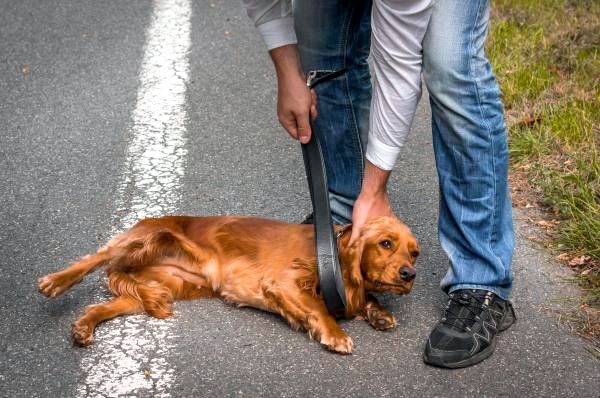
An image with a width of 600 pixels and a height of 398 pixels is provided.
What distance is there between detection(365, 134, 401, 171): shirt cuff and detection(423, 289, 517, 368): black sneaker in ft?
1.75

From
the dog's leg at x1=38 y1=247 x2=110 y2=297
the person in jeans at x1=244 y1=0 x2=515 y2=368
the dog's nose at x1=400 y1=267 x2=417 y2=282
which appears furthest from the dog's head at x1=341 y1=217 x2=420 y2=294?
the dog's leg at x1=38 y1=247 x2=110 y2=297

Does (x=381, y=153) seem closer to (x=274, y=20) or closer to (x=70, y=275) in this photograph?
(x=274, y=20)

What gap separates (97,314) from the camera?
10.8 feet

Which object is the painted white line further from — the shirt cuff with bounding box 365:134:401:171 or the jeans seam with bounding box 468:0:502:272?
the jeans seam with bounding box 468:0:502:272

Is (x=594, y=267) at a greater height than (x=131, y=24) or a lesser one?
lesser

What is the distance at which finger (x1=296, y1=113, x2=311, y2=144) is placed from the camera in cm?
339

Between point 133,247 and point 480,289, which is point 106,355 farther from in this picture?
point 480,289

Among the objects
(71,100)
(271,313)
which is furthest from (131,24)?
(271,313)

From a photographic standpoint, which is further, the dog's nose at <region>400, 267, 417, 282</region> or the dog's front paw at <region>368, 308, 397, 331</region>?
the dog's front paw at <region>368, 308, 397, 331</region>

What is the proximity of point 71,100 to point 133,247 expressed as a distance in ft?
7.24

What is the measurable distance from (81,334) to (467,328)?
4.38 feet

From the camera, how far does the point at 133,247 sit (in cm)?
354

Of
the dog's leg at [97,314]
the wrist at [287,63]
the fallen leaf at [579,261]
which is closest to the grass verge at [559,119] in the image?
the fallen leaf at [579,261]

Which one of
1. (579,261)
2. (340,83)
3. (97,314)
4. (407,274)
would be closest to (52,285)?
(97,314)
